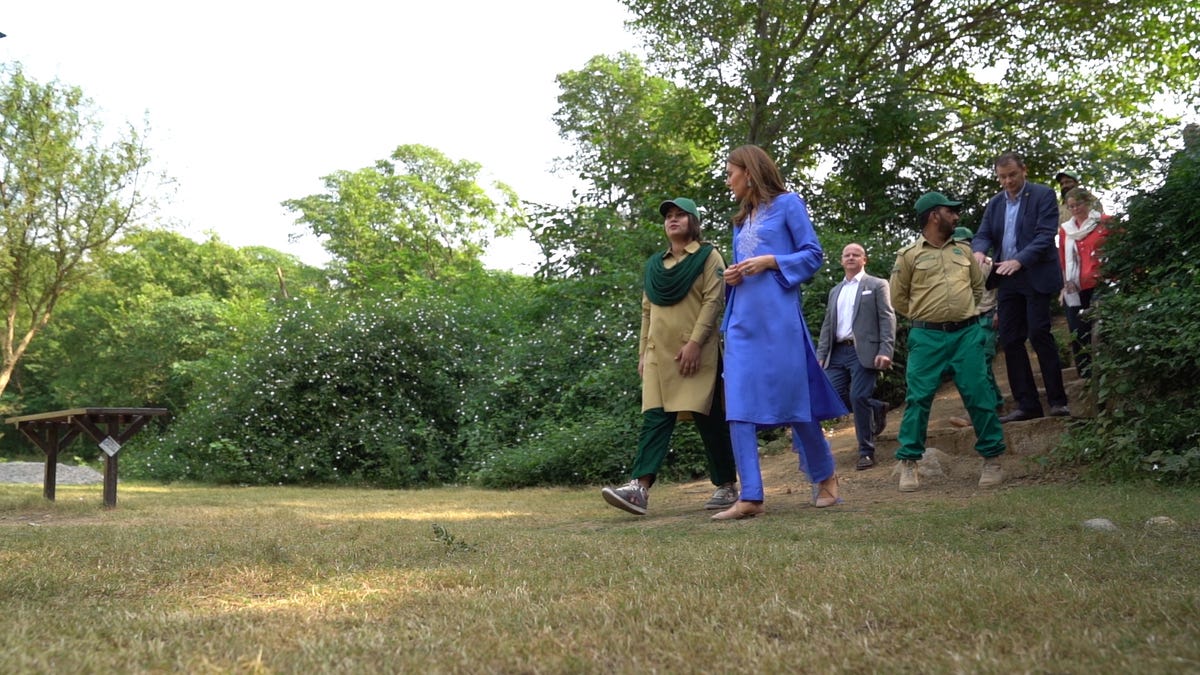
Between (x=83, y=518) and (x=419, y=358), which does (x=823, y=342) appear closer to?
(x=83, y=518)

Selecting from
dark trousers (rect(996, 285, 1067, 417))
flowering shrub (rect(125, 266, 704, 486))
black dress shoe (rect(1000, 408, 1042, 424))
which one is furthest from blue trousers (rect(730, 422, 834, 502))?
flowering shrub (rect(125, 266, 704, 486))

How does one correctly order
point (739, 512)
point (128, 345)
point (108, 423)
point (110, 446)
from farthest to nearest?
point (128, 345), point (108, 423), point (110, 446), point (739, 512)

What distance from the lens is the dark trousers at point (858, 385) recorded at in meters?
8.52

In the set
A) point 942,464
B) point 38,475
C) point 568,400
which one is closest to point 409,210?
point 38,475

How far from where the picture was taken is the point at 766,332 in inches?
228

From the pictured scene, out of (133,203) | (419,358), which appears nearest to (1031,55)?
(419,358)

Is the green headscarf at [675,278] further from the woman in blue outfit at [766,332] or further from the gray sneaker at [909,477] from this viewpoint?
the gray sneaker at [909,477]

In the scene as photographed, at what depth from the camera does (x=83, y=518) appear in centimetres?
694

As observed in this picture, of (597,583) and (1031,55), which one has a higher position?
(1031,55)

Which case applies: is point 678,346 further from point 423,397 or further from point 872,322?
A: point 423,397

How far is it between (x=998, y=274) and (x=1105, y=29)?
35.9 ft

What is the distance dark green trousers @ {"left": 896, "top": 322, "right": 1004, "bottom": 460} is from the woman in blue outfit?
981 millimetres

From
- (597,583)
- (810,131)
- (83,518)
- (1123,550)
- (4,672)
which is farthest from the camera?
(810,131)

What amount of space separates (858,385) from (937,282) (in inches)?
77.6
